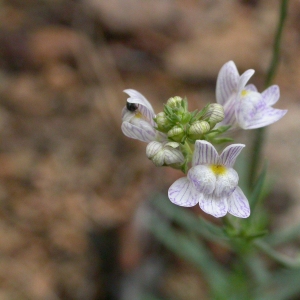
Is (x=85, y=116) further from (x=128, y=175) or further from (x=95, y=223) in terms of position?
(x=95, y=223)

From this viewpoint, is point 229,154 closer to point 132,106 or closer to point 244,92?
point 244,92

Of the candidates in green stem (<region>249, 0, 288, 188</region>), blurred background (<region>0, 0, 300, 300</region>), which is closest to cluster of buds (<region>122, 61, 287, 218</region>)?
green stem (<region>249, 0, 288, 188</region>)

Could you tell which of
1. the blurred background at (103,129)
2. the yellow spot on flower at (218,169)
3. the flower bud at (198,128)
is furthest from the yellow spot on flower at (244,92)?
the blurred background at (103,129)

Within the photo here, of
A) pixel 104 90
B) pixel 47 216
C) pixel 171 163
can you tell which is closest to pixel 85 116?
pixel 104 90

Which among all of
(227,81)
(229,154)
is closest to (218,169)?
(229,154)

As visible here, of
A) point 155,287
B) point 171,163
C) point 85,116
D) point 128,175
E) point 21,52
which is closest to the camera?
point 171,163

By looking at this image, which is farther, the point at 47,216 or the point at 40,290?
the point at 47,216

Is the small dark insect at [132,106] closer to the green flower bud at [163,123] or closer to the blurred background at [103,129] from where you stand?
the green flower bud at [163,123]
